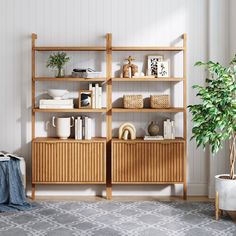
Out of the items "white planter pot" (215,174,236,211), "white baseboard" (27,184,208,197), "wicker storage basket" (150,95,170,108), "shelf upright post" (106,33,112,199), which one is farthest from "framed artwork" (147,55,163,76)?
"white planter pot" (215,174,236,211)

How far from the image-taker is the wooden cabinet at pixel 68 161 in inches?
201

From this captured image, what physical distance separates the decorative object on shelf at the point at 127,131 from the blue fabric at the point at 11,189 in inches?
46.6

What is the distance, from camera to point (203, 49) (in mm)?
5328

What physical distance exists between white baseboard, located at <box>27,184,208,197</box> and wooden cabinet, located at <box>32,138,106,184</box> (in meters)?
0.25

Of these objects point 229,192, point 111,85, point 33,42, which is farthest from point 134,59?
point 229,192

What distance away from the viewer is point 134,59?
5.30 metres

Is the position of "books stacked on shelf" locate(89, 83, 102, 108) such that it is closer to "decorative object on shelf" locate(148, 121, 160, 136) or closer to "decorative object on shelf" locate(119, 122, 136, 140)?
"decorative object on shelf" locate(119, 122, 136, 140)

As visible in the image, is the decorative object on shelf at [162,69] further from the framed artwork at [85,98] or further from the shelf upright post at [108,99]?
the framed artwork at [85,98]

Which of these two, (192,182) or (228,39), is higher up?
(228,39)

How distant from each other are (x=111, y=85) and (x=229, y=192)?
1726 mm

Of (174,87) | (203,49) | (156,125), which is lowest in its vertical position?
(156,125)

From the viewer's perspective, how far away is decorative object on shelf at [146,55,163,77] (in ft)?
17.2

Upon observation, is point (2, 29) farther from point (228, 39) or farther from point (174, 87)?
point (228, 39)

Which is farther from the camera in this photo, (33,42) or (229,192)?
(33,42)
